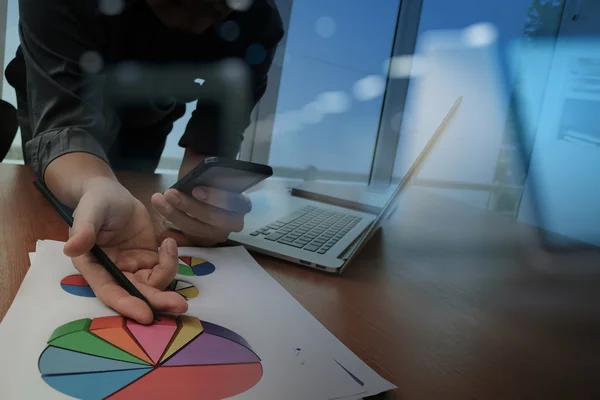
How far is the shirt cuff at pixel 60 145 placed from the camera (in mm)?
502

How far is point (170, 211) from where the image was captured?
0.47 metres

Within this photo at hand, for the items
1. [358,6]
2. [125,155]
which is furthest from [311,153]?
[125,155]

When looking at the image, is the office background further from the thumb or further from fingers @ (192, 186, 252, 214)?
the thumb

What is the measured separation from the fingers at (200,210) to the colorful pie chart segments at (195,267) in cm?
6

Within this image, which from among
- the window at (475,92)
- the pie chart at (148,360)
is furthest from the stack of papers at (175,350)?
the window at (475,92)

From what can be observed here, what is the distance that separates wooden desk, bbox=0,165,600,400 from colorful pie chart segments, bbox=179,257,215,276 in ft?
0.20

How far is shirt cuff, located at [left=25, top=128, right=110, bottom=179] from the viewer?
1.65 ft

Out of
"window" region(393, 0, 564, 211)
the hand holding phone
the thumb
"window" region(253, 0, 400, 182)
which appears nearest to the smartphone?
the hand holding phone

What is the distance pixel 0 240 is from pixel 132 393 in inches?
10.9

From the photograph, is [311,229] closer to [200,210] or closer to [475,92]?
[200,210]

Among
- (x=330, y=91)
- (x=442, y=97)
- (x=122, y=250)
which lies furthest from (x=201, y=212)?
(x=330, y=91)

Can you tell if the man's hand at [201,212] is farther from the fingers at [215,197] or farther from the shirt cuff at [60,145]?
the shirt cuff at [60,145]

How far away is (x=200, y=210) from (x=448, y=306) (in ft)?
0.86

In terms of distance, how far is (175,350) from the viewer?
25cm
